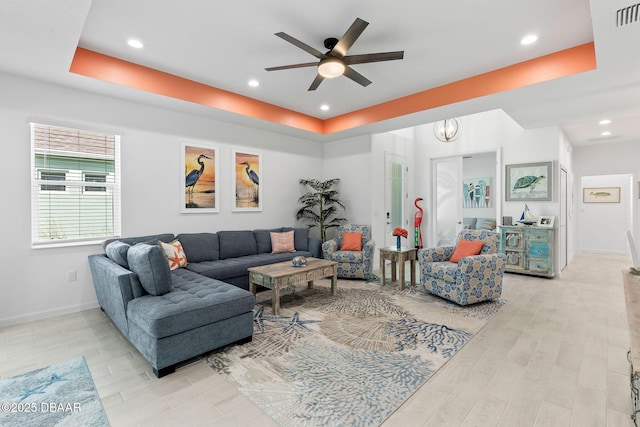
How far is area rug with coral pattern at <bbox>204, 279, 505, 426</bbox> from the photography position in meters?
1.95

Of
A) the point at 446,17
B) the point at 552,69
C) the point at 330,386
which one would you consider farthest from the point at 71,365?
the point at 552,69

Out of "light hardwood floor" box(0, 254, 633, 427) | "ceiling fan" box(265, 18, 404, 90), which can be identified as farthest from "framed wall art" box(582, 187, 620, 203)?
"ceiling fan" box(265, 18, 404, 90)

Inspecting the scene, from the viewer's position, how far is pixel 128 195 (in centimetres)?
406

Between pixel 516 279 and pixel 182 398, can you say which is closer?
pixel 182 398

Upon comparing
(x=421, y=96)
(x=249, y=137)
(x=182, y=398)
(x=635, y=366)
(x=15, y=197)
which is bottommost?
(x=182, y=398)

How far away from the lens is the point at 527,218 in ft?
18.0

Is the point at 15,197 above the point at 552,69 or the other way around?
the other way around

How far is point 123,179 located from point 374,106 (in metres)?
4.04

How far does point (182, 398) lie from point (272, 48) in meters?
3.37

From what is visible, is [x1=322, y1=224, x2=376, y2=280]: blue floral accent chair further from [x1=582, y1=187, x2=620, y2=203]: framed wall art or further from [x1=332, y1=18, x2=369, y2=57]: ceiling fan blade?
[x1=582, y1=187, x2=620, y2=203]: framed wall art

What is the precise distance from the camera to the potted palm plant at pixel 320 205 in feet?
20.4

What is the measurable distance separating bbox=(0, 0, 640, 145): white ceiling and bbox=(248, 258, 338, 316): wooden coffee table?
254cm

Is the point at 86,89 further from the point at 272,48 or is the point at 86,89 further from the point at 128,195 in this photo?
the point at 272,48

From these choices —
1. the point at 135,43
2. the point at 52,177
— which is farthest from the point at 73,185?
the point at 135,43
